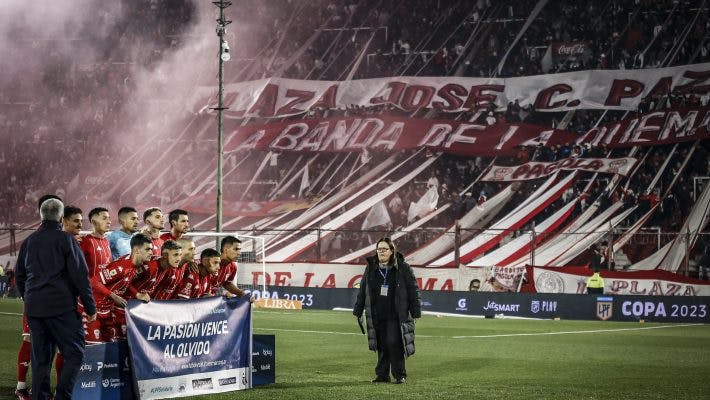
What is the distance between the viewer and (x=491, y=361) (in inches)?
613

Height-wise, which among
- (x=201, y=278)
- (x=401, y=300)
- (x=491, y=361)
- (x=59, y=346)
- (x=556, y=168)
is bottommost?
(x=491, y=361)

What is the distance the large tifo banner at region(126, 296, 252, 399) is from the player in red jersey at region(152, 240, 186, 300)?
275mm

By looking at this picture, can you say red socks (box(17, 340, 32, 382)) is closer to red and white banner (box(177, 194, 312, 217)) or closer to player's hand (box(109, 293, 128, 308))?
player's hand (box(109, 293, 128, 308))

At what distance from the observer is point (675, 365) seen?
50.8 ft

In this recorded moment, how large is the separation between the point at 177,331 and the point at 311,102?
3459 cm

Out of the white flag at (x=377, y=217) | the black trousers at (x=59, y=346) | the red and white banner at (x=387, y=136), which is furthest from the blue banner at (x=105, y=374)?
the red and white banner at (x=387, y=136)

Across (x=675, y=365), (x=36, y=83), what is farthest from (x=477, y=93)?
(x=675, y=365)

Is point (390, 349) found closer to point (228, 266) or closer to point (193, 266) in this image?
point (228, 266)

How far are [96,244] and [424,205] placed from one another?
2858 cm

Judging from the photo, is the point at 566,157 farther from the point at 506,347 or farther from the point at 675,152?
the point at 506,347

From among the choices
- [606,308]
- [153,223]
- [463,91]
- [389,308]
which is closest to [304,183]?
[463,91]

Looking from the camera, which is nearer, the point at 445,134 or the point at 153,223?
the point at 153,223

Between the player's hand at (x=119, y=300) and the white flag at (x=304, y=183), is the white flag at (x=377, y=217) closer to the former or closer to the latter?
the white flag at (x=304, y=183)

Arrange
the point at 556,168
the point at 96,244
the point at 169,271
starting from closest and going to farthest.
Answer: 1. the point at 96,244
2. the point at 169,271
3. the point at 556,168
